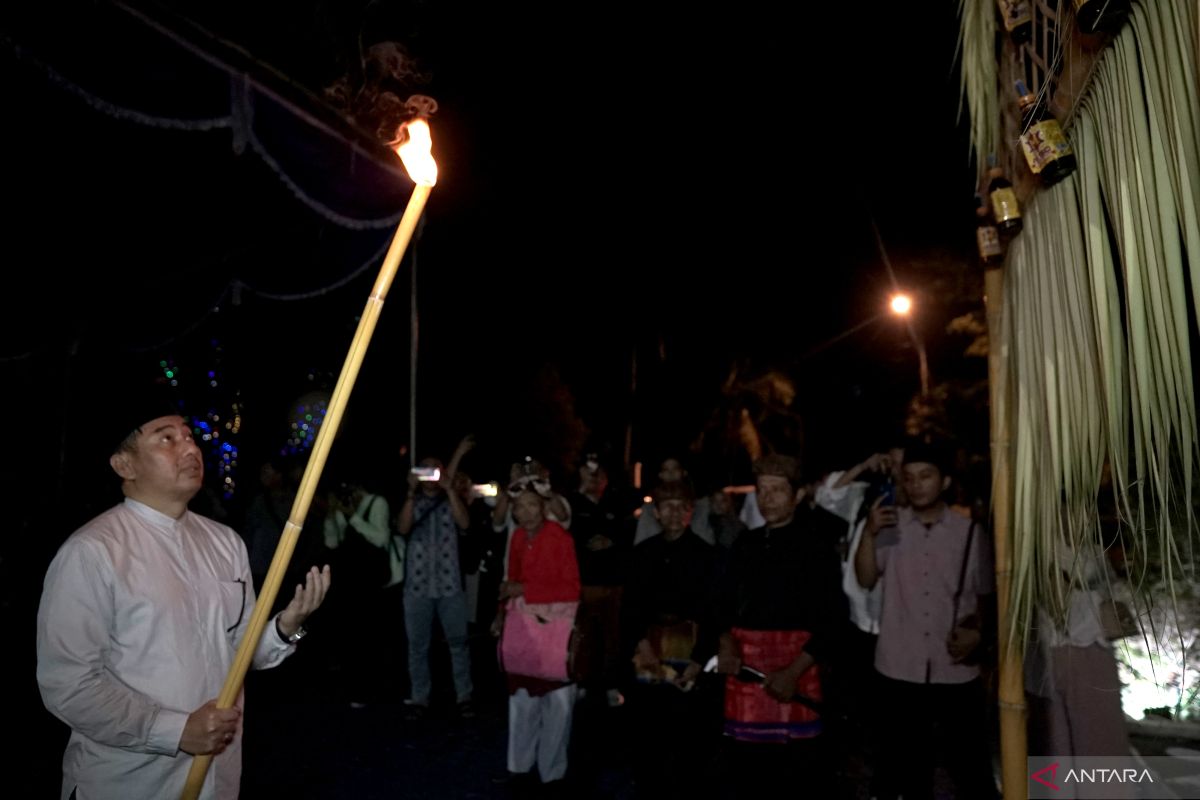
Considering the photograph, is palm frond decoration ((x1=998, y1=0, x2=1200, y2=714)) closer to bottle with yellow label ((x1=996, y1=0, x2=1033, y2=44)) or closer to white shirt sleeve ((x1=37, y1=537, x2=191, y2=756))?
bottle with yellow label ((x1=996, y1=0, x2=1033, y2=44))

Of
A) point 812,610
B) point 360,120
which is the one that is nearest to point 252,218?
point 360,120

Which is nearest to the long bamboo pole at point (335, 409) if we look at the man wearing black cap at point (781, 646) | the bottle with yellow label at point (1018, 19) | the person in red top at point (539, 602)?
the bottle with yellow label at point (1018, 19)

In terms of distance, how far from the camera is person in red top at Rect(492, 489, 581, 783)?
18.9 ft

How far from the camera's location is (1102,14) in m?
1.46

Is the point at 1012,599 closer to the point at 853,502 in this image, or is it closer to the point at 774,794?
the point at 774,794

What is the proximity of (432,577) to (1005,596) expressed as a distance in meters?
6.56

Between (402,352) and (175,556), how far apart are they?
371 inches

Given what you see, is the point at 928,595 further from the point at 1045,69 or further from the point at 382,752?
the point at 382,752

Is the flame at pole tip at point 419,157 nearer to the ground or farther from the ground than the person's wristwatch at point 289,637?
farther from the ground

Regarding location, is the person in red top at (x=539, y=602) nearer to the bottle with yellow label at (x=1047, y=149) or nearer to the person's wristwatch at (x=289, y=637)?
the person's wristwatch at (x=289, y=637)

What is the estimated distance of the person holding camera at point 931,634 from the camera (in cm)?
456

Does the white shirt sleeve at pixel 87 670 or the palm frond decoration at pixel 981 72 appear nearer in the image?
the palm frond decoration at pixel 981 72

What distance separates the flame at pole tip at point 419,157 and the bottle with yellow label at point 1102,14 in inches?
55.2

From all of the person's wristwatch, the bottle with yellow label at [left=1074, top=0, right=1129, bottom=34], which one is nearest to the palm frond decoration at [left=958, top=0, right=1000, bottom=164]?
the bottle with yellow label at [left=1074, top=0, right=1129, bottom=34]
